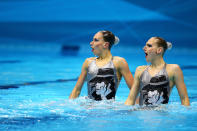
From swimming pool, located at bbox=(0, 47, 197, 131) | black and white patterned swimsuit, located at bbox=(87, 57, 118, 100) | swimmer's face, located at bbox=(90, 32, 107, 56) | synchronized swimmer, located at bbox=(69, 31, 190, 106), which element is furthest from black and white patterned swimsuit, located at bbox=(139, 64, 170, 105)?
swimmer's face, located at bbox=(90, 32, 107, 56)

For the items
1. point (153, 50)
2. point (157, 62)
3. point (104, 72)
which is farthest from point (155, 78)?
point (104, 72)

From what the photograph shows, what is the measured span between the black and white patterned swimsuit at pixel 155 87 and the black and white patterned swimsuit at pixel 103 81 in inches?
24.4

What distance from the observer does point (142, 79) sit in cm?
562

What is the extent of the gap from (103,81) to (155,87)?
2.68ft

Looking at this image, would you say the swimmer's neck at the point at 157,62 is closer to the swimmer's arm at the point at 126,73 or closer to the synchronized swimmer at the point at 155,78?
the synchronized swimmer at the point at 155,78

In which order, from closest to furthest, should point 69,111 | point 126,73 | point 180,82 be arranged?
point 180,82 → point 69,111 → point 126,73

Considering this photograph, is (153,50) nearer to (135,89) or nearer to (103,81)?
(135,89)

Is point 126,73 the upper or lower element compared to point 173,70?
upper

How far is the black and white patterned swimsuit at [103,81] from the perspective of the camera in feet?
20.2

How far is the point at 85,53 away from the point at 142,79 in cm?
1118

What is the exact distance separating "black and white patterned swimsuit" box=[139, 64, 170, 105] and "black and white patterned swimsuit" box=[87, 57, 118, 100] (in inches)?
24.4

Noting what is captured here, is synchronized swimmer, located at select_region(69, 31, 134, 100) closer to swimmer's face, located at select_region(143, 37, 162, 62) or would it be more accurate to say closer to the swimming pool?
the swimming pool

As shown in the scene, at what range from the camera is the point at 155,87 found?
18.4ft

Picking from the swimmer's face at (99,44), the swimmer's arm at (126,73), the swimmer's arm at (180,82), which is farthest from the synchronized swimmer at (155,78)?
the swimmer's face at (99,44)
